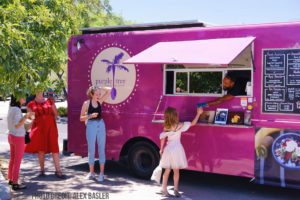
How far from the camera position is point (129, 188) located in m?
7.24

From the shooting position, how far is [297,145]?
20.3ft

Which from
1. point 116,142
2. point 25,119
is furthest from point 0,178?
point 116,142

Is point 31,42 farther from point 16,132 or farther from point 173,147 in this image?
point 173,147

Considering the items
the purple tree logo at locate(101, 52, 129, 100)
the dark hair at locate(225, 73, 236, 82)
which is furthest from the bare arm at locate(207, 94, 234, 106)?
the purple tree logo at locate(101, 52, 129, 100)

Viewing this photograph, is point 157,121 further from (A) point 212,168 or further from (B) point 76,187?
(B) point 76,187

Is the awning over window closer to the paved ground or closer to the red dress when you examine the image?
the red dress

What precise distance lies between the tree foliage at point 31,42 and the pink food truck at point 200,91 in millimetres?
1120

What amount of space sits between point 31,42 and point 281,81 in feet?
13.3

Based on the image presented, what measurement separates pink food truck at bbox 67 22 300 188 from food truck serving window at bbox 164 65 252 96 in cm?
2

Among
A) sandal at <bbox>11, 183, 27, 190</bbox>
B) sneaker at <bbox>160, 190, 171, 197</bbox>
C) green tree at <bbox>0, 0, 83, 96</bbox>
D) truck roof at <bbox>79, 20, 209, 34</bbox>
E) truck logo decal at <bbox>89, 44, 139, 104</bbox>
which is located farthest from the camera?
truck logo decal at <bbox>89, 44, 139, 104</bbox>

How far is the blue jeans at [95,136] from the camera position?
777 cm

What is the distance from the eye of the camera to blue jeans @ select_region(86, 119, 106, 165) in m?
7.77

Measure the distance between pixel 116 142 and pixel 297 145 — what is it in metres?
3.53

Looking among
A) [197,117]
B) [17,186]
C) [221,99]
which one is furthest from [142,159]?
[17,186]
